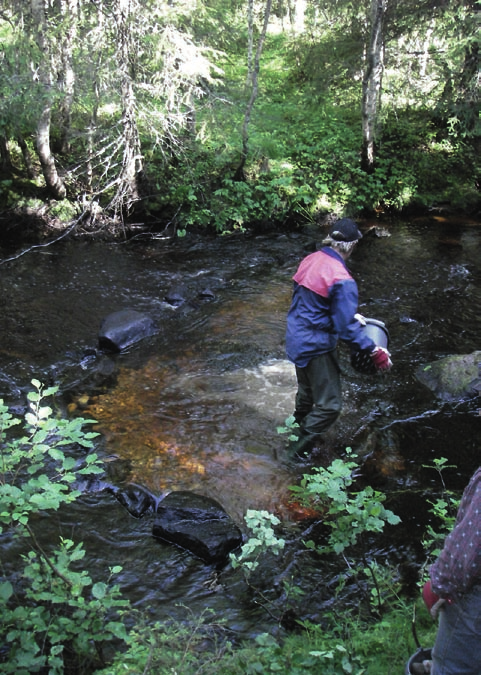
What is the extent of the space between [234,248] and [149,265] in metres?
2.22

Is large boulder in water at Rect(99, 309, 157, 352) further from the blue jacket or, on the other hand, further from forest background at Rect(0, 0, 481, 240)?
forest background at Rect(0, 0, 481, 240)

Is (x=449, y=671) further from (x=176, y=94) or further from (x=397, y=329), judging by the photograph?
(x=176, y=94)

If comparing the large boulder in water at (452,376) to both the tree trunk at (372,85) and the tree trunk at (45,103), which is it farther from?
the tree trunk at (372,85)

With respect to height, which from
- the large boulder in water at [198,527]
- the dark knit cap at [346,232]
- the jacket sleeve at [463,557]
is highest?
the dark knit cap at [346,232]

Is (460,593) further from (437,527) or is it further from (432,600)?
(437,527)

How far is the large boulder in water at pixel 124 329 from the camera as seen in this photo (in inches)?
331

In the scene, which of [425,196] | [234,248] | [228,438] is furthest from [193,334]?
[425,196]

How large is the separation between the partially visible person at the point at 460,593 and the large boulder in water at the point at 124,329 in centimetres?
673

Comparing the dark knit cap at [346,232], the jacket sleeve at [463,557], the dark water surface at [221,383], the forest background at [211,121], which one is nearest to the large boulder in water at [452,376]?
the dark water surface at [221,383]

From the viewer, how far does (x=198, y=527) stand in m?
4.85

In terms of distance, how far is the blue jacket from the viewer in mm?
4973

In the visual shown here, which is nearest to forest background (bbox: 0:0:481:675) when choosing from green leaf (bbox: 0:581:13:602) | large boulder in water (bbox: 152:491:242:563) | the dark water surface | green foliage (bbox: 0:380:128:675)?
the dark water surface

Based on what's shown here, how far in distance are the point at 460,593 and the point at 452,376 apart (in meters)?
5.44

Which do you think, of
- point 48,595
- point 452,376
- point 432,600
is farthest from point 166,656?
point 452,376
